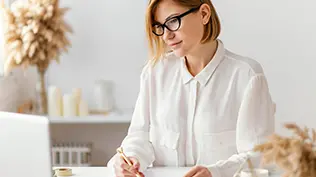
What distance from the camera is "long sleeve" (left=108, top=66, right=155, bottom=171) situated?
2.31 metres

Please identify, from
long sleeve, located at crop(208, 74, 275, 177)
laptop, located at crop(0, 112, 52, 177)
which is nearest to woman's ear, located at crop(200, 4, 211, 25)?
long sleeve, located at crop(208, 74, 275, 177)

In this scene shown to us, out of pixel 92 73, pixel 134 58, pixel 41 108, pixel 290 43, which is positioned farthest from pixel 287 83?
pixel 41 108

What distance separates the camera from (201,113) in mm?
2357

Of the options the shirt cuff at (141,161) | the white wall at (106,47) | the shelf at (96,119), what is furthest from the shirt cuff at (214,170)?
the white wall at (106,47)

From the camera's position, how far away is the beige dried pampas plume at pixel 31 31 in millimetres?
4035

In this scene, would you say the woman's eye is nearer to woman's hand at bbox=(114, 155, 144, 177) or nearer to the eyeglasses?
the eyeglasses

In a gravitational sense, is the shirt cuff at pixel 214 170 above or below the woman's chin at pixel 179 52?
below

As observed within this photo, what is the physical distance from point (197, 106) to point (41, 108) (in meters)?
2.07

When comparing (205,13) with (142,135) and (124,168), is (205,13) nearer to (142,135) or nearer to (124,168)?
(142,135)

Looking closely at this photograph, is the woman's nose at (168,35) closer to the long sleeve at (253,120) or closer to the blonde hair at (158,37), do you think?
the blonde hair at (158,37)

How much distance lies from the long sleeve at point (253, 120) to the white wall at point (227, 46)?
77.2 inches

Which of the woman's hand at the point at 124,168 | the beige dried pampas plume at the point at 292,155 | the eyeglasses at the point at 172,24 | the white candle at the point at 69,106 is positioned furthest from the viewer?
the white candle at the point at 69,106

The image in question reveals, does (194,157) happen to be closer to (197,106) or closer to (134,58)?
(197,106)

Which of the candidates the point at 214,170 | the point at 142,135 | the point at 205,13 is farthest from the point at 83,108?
the point at 214,170
